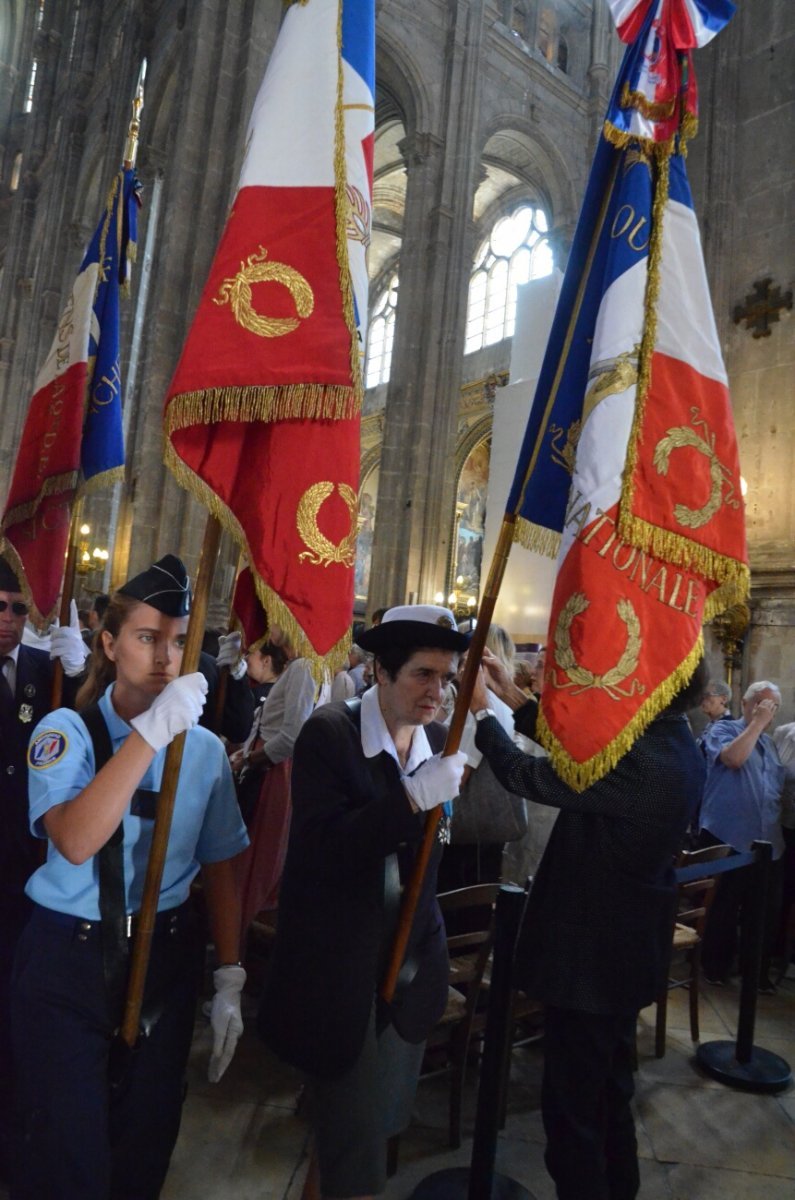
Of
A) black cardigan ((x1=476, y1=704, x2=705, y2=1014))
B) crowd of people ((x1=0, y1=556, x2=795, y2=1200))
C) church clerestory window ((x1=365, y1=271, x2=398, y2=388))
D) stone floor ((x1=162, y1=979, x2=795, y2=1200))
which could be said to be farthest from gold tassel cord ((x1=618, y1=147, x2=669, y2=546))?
church clerestory window ((x1=365, y1=271, x2=398, y2=388))

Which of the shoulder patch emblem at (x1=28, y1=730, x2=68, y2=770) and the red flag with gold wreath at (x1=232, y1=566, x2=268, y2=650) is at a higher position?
the red flag with gold wreath at (x1=232, y1=566, x2=268, y2=650)

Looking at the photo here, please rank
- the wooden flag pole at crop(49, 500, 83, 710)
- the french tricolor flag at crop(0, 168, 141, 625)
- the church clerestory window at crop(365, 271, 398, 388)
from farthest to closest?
the church clerestory window at crop(365, 271, 398, 388), the french tricolor flag at crop(0, 168, 141, 625), the wooden flag pole at crop(49, 500, 83, 710)

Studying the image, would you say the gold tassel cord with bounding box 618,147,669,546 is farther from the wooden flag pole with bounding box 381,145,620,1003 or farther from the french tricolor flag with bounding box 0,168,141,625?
the french tricolor flag with bounding box 0,168,141,625

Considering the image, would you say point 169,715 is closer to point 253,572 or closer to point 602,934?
point 253,572

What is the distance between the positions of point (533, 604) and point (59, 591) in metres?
11.7

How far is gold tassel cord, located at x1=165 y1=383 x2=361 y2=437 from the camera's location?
1917mm

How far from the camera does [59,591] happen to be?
295 cm

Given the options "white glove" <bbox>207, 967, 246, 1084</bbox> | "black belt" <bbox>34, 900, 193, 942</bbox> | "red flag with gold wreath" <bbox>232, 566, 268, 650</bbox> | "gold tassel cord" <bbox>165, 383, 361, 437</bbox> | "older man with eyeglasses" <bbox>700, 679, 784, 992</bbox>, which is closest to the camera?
"black belt" <bbox>34, 900, 193, 942</bbox>

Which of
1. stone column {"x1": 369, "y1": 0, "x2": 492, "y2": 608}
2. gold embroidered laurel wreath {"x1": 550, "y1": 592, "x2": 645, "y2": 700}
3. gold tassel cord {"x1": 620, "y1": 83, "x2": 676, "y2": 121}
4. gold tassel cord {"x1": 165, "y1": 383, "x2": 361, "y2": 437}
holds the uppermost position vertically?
stone column {"x1": 369, "y1": 0, "x2": 492, "y2": 608}

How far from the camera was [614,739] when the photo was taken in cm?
197

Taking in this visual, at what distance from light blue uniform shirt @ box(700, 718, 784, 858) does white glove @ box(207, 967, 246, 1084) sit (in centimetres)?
359

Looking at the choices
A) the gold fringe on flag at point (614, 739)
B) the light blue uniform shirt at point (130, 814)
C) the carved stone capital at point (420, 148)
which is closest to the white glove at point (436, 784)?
the gold fringe on flag at point (614, 739)

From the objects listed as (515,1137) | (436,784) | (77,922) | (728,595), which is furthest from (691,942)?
(77,922)

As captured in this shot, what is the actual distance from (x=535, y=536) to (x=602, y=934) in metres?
1.17
